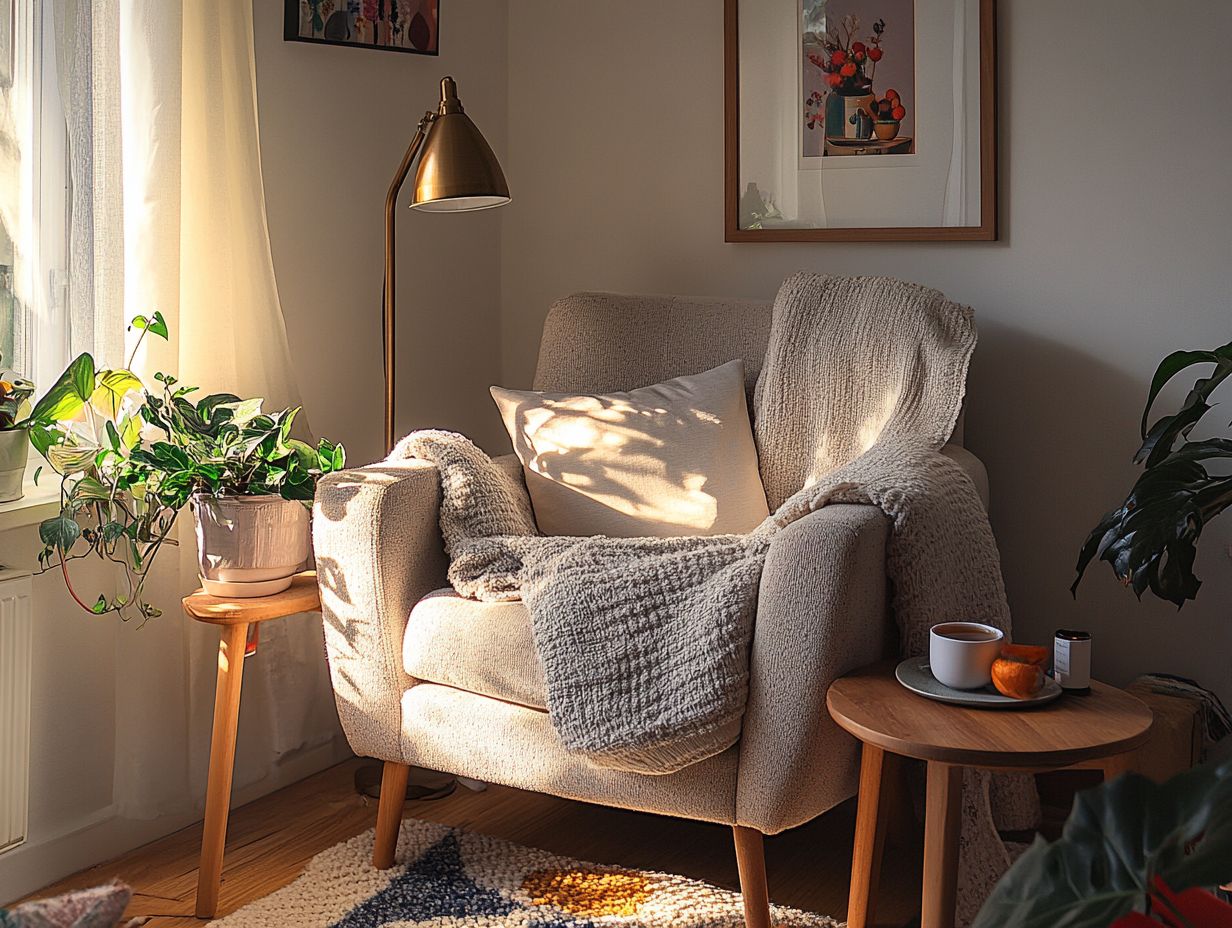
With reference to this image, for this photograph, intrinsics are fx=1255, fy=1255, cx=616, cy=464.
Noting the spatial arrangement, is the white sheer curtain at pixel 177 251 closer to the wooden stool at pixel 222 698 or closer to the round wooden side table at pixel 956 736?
the wooden stool at pixel 222 698

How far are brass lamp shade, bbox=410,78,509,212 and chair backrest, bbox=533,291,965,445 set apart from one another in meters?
0.40

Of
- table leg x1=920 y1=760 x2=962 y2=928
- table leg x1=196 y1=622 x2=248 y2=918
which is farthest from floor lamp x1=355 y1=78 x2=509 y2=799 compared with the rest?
table leg x1=920 y1=760 x2=962 y2=928

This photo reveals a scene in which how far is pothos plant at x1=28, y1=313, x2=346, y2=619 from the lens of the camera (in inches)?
78.0

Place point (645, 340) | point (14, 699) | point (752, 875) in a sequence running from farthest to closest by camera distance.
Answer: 1. point (645, 340)
2. point (14, 699)
3. point (752, 875)

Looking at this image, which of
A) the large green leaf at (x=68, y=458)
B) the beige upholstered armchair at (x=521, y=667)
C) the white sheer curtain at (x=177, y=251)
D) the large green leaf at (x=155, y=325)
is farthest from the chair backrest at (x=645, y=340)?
the large green leaf at (x=68, y=458)

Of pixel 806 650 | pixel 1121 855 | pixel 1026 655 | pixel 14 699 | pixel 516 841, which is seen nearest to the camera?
pixel 1121 855

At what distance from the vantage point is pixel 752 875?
1854mm

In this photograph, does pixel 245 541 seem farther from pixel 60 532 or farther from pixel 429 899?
pixel 429 899

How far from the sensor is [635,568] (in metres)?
1.90

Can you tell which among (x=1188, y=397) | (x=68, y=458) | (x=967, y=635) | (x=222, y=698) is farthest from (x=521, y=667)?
(x=1188, y=397)

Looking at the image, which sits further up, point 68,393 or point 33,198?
point 33,198

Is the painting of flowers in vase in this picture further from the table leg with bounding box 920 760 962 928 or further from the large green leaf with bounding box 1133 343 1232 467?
the table leg with bounding box 920 760 962 928

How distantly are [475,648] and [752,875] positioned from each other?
54 cm

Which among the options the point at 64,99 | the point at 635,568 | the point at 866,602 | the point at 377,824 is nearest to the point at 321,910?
the point at 377,824
